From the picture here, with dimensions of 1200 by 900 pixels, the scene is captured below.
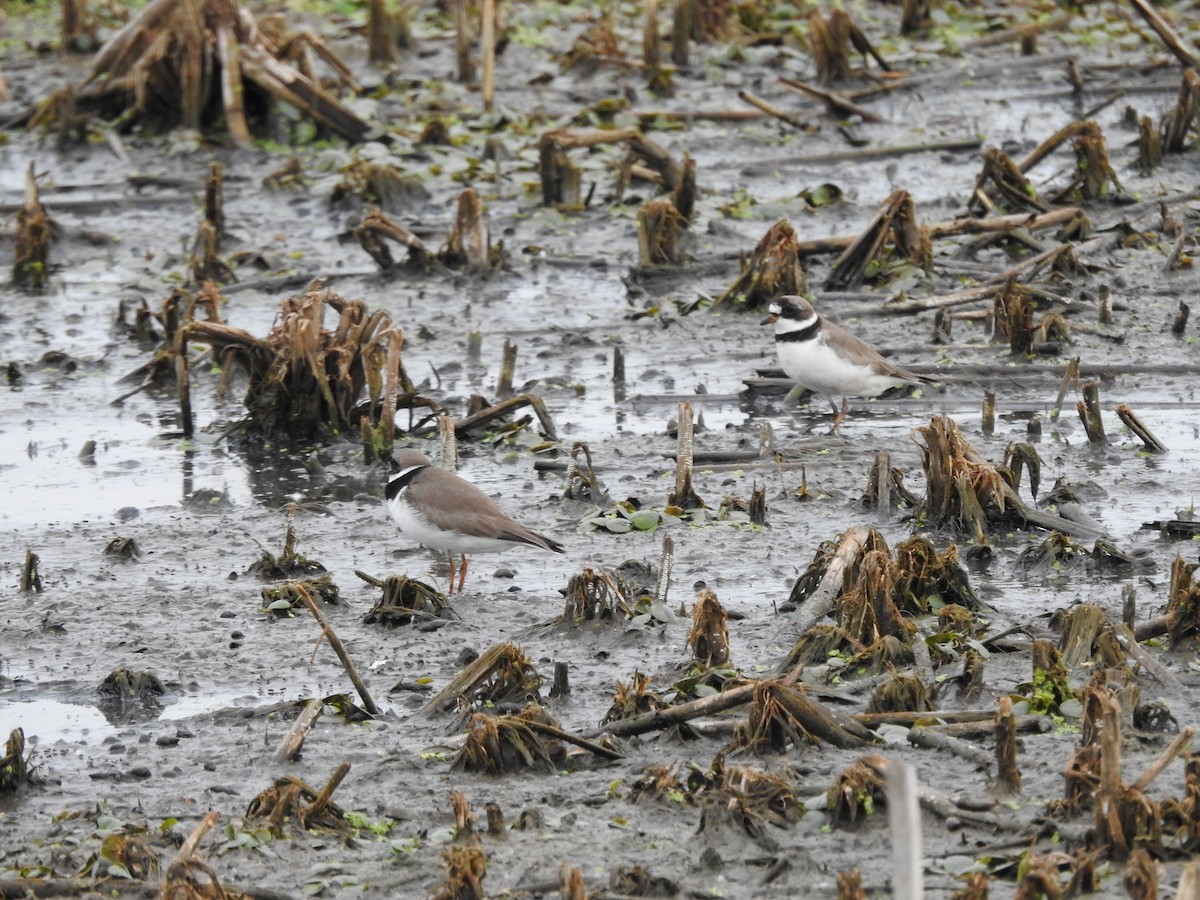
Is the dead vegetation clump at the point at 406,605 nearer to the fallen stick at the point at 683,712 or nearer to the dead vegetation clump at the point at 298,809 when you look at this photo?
the fallen stick at the point at 683,712

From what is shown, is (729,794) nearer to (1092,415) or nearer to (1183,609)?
(1183,609)

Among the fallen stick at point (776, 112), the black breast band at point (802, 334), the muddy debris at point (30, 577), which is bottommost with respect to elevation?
the muddy debris at point (30, 577)

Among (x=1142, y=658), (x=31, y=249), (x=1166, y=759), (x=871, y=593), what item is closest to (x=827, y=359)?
(x=871, y=593)

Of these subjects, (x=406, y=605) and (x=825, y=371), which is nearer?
(x=406, y=605)

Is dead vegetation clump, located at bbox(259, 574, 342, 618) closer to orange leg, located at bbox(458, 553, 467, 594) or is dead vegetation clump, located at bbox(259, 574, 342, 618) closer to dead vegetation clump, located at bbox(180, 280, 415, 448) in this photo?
orange leg, located at bbox(458, 553, 467, 594)

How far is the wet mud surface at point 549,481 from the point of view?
5.99 meters

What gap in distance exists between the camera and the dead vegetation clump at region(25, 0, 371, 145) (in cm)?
1661

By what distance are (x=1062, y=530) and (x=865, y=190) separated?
7.42 metres

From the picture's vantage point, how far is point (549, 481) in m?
9.83

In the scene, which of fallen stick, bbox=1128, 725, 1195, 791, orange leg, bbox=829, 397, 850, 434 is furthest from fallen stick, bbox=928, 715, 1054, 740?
orange leg, bbox=829, 397, 850, 434

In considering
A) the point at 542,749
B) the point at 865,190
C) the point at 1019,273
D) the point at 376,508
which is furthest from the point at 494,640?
the point at 865,190

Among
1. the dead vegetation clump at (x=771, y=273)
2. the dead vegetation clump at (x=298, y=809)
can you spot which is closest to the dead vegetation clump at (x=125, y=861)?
the dead vegetation clump at (x=298, y=809)

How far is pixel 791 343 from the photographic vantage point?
406 inches

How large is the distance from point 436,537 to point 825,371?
2988 mm
